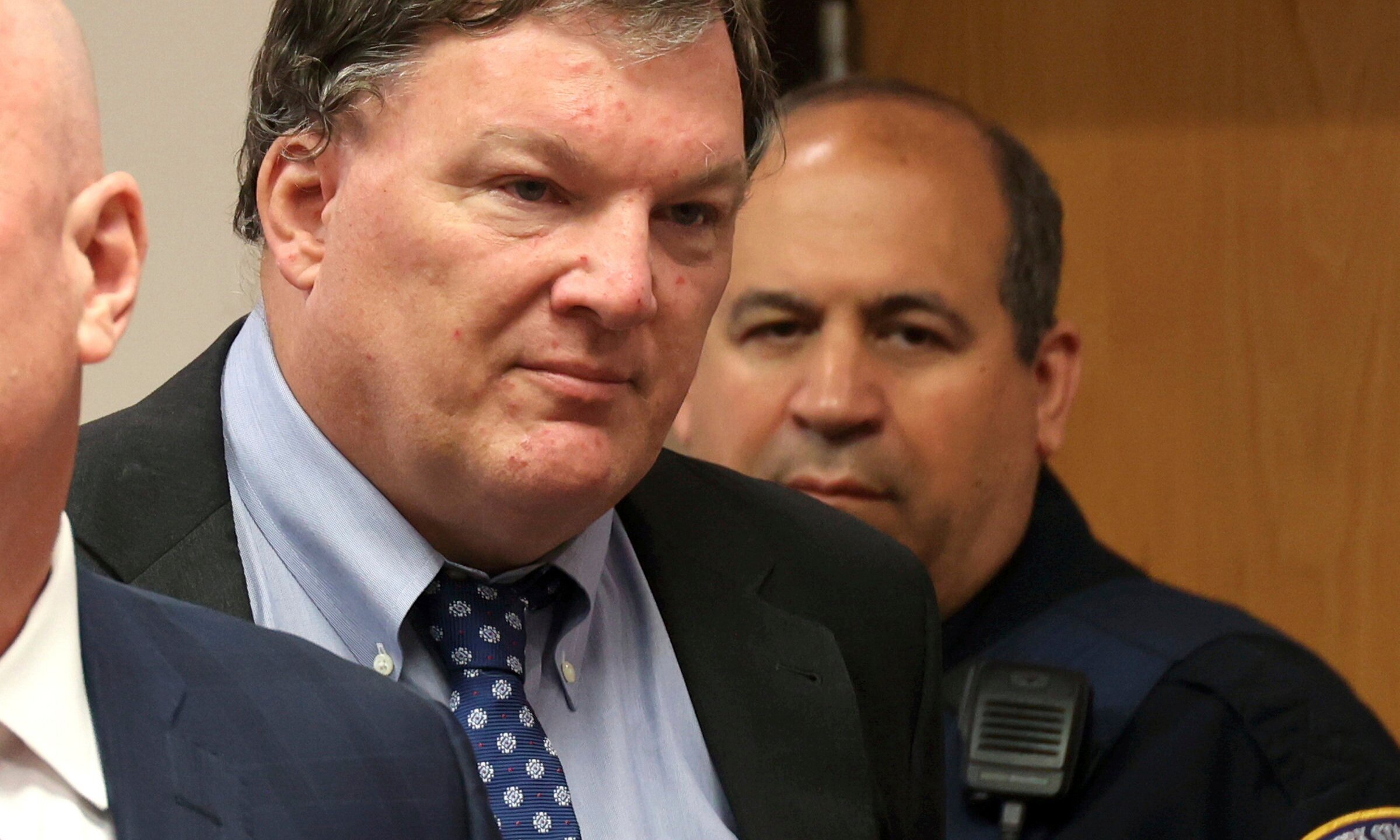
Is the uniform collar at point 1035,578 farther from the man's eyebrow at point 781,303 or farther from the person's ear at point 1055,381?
the man's eyebrow at point 781,303

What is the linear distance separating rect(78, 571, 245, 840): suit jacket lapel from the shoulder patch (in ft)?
3.37

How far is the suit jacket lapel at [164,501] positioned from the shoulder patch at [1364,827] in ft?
3.06

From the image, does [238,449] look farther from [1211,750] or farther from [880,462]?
[1211,750]

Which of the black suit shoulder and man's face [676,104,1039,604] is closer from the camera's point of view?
the black suit shoulder

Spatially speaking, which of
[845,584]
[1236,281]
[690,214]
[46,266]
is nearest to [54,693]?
[46,266]

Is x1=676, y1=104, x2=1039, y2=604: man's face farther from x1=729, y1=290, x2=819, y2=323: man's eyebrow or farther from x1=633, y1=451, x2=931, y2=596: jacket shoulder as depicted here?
x1=633, y1=451, x2=931, y2=596: jacket shoulder

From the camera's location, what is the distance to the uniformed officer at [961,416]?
1609 millimetres

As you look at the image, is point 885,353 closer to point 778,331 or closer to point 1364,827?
point 778,331

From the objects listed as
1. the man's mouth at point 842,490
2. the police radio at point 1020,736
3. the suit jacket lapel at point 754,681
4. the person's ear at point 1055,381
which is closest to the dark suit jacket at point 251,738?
the suit jacket lapel at point 754,681

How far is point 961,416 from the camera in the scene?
1.79 metres

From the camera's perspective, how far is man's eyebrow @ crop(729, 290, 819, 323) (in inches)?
70.6

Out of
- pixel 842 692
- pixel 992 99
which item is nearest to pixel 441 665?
pixel 842 692

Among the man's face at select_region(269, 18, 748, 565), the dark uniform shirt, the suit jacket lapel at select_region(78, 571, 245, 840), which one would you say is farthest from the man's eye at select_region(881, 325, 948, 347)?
the suit jacket lapel at select_region(78, 571, 245, 840)

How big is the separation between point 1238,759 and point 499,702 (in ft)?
2.47
